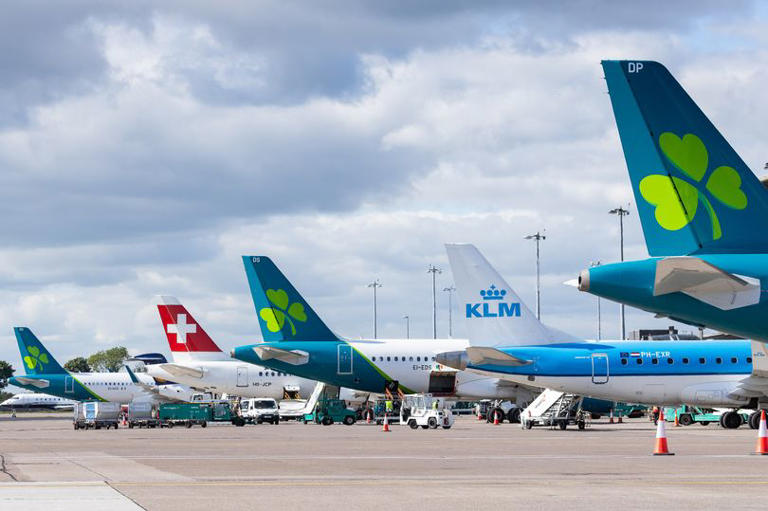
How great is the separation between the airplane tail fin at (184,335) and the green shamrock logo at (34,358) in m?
33.9

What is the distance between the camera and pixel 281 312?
62594 mm

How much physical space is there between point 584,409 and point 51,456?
33.9 metres

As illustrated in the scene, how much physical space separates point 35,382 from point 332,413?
51734 mm

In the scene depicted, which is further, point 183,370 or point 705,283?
point 183,370

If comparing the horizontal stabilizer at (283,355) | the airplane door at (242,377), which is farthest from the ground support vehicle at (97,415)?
the airplane door at (242,377)

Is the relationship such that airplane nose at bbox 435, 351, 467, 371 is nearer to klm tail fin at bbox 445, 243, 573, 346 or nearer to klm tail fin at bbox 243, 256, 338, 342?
klm tail fin at bbox 445, 243, 573, 346

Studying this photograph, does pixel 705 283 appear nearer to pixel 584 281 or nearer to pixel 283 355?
pixel 584 281

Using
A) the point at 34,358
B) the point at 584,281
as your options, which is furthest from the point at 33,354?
the point at 584,281

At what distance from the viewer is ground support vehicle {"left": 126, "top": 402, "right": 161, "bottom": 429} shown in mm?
63406

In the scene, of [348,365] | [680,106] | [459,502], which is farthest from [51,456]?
[348,365]

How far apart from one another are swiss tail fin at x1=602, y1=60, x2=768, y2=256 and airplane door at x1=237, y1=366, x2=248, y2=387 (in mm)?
58749

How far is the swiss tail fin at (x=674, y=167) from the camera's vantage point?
1925 cm

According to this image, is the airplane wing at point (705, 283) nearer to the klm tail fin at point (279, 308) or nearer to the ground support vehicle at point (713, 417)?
the ground support vehicle at point (713, 417)

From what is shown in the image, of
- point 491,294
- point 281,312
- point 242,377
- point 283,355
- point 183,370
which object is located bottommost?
point 242,377
